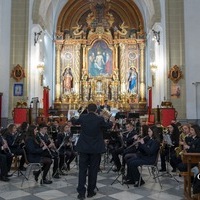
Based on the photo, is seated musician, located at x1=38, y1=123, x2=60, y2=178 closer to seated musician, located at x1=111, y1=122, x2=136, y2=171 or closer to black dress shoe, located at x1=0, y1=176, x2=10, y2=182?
black dress shoe, located at x1=0, y1=176, x2=10, y2=182

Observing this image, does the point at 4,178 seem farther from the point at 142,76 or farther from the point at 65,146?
the point at 142,76

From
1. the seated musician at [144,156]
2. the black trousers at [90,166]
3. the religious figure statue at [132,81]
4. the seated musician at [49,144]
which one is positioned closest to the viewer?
the black trousers at [90,166]

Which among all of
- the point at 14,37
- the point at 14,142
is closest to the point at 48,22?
the point at 14,37

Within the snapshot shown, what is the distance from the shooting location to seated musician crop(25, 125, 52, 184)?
6.53m

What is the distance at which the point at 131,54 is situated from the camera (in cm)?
2178

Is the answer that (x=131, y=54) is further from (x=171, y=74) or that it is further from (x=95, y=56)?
(x=171, y=74)

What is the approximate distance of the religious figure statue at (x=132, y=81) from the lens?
21281 mm

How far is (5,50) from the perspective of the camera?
1540 cm

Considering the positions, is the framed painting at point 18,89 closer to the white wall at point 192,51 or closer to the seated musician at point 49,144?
the seated musician at point 49,144

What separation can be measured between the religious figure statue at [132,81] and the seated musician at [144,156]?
14.7m

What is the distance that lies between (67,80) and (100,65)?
269 cm

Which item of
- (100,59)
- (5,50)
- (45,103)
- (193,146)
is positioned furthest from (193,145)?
(100,59)

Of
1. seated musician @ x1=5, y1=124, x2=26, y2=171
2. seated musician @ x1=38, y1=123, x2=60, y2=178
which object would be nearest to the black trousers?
seated musician @ x1=38, y1=123, x2=60, y2=178

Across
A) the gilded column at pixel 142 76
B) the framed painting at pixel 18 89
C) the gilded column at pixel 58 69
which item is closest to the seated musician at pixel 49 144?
the framed painting at pixel 18 89
